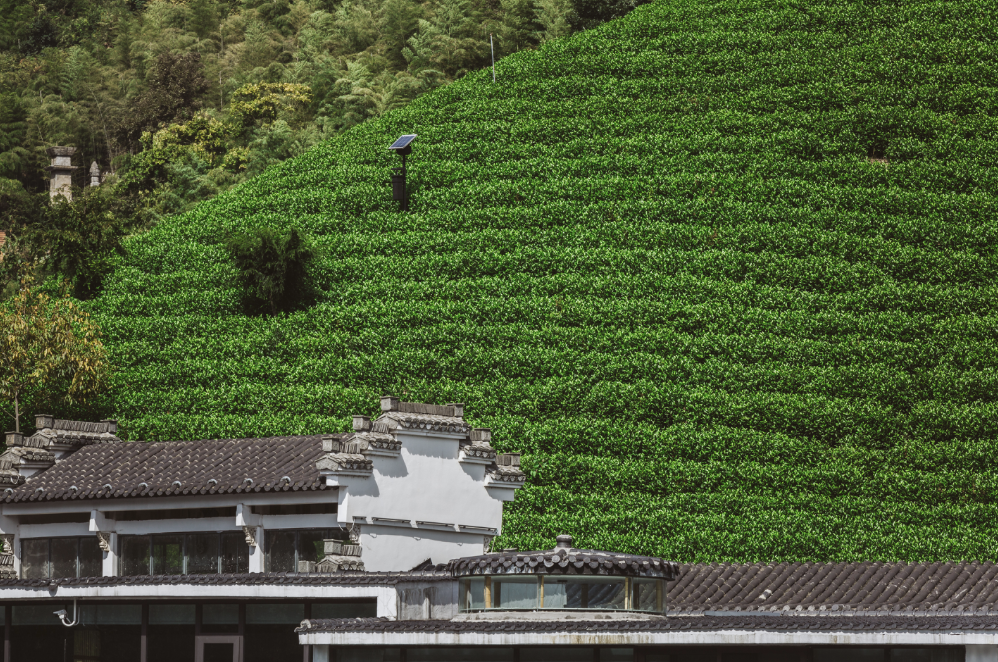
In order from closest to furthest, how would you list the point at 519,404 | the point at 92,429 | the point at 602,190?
the point at 92,429 < the point at 519,404 < the point at 602,190

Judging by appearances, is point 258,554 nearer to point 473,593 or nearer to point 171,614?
point 171,614

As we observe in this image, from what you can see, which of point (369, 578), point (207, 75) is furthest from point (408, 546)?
point (207, 75)

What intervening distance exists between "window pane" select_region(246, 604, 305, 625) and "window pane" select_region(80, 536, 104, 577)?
21.9ft

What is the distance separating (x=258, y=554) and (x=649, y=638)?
12.4 m

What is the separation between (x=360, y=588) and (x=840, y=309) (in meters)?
29.4

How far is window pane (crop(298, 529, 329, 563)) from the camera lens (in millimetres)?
29594

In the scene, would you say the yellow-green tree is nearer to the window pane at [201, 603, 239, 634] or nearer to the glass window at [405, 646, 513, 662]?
the window pane at [201, 603, 239, 634]

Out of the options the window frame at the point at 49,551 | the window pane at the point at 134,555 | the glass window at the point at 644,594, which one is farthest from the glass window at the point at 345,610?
the window frame at the point at 49,551

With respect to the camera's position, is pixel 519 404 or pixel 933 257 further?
pixel 933 257

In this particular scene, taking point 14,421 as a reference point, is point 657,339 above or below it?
above

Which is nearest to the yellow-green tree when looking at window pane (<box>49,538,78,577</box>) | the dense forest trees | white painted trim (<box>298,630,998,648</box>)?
the dense forest trees

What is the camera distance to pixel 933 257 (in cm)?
5019

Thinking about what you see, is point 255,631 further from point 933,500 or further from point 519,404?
point 933,500

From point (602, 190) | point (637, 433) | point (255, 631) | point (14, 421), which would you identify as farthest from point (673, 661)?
point (602, 190)
